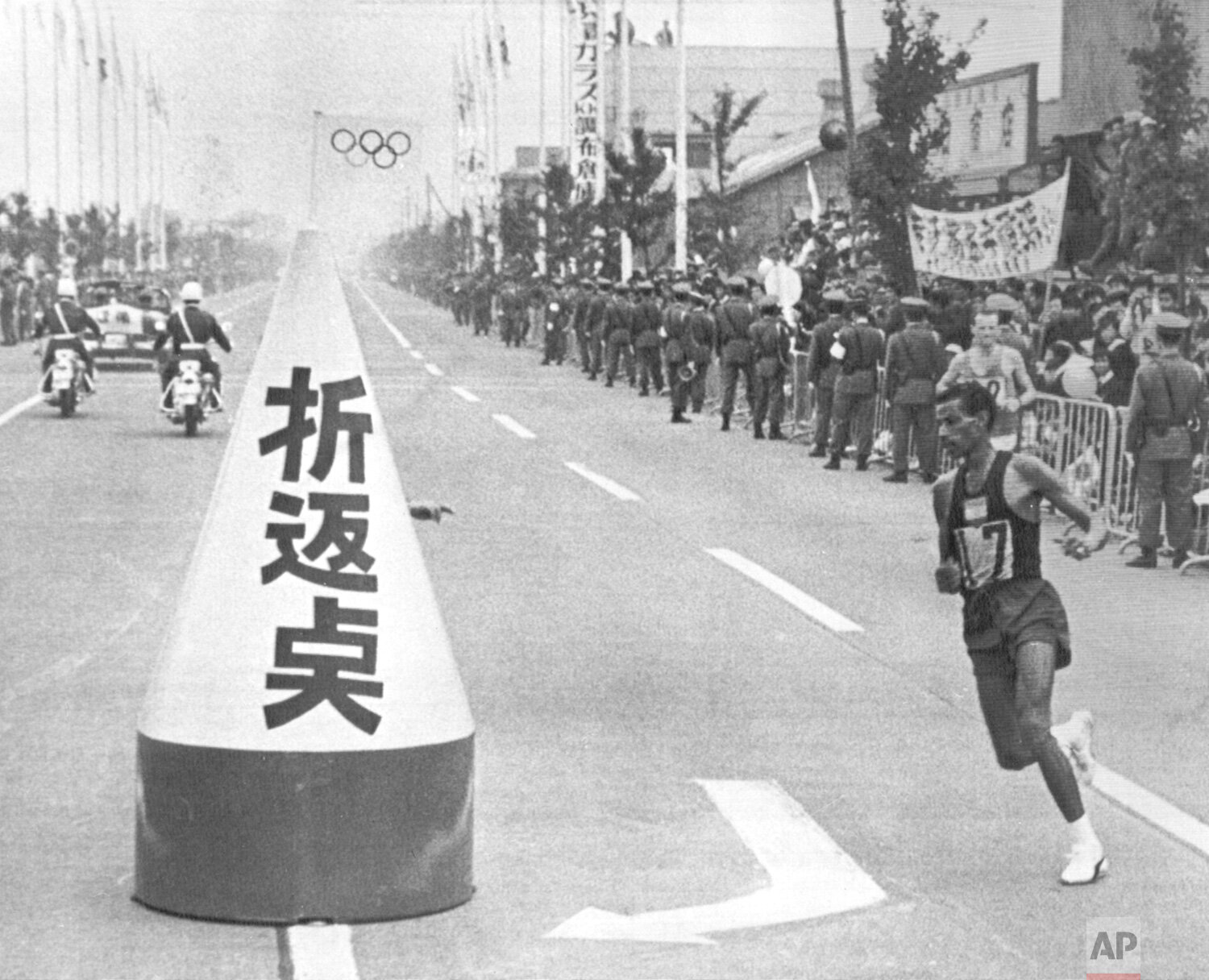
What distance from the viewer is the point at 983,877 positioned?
7953 mm

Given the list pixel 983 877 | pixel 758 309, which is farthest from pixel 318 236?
pixel 758 309

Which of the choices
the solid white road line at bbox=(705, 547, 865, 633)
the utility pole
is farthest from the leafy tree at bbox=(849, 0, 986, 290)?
the solid white road line at bbox=(705, 547, 865, 633)

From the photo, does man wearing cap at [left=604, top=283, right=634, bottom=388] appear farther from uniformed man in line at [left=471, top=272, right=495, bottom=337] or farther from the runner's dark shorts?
the runner's dark shorts

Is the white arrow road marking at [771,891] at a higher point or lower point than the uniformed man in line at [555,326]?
higher

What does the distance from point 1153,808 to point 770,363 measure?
63.0ft

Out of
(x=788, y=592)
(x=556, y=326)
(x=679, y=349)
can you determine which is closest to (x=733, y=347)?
(x=679, y=349)

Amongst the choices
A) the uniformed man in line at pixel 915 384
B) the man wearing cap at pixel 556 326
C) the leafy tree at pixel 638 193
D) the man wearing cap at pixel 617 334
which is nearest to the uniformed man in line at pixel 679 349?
the man wearing cap at pixel 617 334

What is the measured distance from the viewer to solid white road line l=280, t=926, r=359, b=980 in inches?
261

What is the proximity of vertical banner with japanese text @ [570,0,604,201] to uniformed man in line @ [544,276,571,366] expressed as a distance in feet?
17.8

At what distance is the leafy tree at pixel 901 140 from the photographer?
2850 centimetres

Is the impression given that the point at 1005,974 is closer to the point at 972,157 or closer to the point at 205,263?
the point at 972,157

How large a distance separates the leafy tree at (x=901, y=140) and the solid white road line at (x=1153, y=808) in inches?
750

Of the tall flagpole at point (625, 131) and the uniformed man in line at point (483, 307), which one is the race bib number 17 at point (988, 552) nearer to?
the tall flagpole at point (625, 131)

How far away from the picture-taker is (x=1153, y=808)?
9.12m
